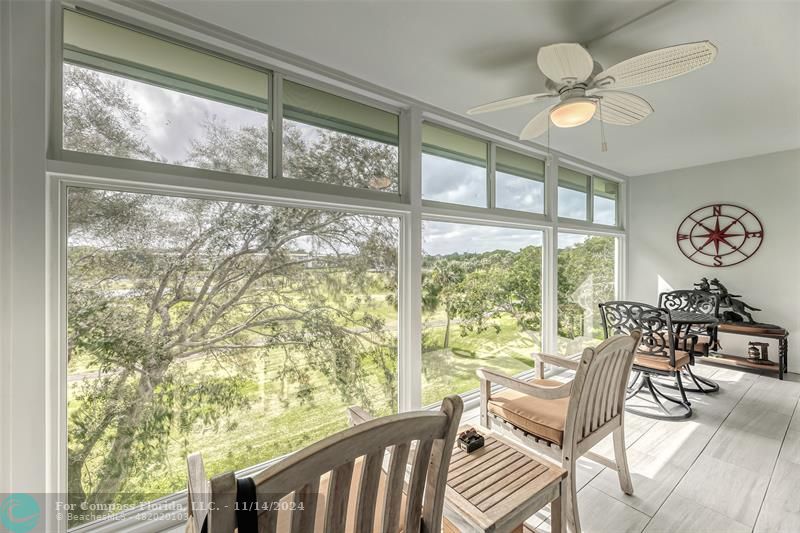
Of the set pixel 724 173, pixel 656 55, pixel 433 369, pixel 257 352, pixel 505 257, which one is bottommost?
pixel 433 369

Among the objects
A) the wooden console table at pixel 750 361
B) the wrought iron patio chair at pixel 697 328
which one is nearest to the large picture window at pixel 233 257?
the wrought iron patio chair at pixel 697 328

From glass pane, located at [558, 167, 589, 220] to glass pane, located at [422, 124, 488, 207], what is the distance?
1.31 metres

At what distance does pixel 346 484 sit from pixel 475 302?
7.67 ft

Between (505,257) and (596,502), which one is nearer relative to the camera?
(596,502)

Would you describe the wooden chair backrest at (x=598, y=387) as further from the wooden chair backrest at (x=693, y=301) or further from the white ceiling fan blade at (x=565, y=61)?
the wooden chair backrest at (x=693, y=301)

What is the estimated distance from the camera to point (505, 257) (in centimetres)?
332

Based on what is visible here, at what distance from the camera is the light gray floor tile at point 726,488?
5.89 feet

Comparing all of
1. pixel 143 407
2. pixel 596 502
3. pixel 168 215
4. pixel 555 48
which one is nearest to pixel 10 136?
pixel 168 215

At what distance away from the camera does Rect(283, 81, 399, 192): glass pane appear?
2.08 metres

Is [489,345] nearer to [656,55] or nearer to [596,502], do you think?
[596,502]

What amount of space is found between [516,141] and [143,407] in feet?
11.5

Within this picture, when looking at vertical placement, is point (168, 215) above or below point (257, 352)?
above

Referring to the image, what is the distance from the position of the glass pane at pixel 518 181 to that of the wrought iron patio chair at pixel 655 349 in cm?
125

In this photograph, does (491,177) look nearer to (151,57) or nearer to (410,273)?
(410,273)
